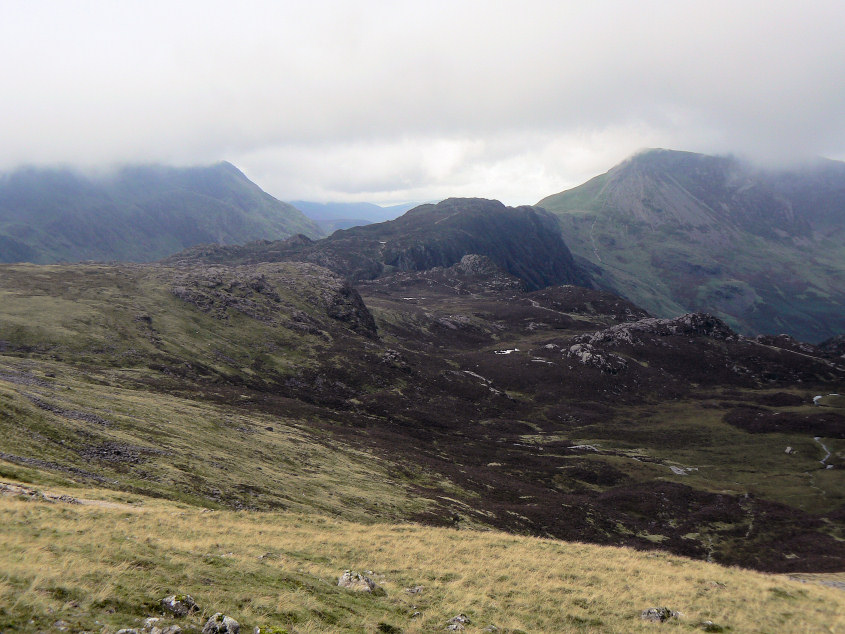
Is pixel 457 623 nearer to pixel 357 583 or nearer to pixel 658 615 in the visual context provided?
pixel 357 583

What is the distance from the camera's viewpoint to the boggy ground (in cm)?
5431

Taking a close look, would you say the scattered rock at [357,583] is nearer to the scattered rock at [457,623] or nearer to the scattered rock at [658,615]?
the scattered rock at [457,623]

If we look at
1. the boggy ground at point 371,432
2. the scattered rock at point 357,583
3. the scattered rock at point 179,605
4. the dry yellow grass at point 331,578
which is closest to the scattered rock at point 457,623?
the dry yellow grass at point 331,578

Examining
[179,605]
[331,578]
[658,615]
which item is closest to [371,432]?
[331,578]

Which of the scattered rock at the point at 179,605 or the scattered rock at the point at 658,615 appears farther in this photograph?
the scattered rock at the point at 658,615

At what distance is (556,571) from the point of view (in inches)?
1200

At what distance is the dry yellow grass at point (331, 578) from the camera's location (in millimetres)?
14938

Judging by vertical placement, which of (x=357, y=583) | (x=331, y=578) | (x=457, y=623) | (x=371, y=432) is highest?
(x=457, y=623)

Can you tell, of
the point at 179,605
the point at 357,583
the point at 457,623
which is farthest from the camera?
the point at 357,583

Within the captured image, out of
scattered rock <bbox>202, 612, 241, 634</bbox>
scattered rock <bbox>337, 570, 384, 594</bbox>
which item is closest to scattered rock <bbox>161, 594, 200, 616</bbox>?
scattered rock <bbox>202, 612, 241, 634</bbox>

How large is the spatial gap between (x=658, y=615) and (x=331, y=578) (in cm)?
1697

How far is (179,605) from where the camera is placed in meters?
14.4

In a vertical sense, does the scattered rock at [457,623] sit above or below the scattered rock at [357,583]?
above

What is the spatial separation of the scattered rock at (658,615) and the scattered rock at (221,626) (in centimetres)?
2066
